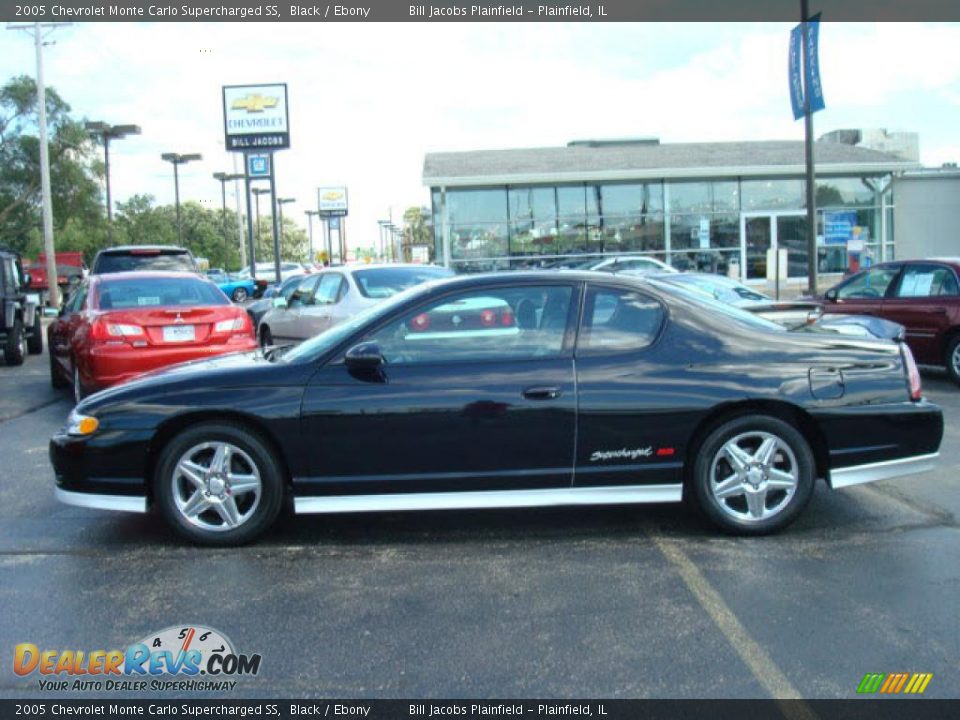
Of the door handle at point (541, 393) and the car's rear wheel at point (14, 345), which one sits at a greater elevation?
the door handle at point (541, 393)

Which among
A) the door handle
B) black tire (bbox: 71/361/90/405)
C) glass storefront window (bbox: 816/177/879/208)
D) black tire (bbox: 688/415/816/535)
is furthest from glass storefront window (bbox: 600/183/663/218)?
the door handle

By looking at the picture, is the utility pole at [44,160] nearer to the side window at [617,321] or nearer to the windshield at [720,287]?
the windshield at [720,287]

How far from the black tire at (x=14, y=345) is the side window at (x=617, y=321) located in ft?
40.5

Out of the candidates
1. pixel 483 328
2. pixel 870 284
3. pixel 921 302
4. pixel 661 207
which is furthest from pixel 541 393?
pixel 661 207

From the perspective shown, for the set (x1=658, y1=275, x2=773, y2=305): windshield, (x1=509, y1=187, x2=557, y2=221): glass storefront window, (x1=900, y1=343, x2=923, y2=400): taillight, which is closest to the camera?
(x1=900, y1=343, x2=923, y2=400): taillight

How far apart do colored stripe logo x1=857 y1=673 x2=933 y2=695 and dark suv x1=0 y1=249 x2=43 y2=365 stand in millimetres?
13841

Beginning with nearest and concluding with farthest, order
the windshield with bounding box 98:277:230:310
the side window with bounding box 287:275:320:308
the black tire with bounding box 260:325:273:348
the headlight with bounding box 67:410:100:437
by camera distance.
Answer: the headlight with bounding box 67:410:100:437 < the windshield with bounding box 98:277:230:310 < the side window with bounding box 287:275:320:308 < the black tire with bounding box 260:325:273:348

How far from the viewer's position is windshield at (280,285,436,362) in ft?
16.5

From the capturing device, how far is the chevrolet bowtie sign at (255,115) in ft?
81.7

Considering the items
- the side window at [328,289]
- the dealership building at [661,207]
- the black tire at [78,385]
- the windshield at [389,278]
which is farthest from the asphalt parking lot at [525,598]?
the dealership building at [661,207]

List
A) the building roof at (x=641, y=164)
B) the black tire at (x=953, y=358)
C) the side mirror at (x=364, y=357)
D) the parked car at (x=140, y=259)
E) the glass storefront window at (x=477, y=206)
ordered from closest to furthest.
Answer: the side mirror at (x=364, y=357), the black tire at (x=953, y=358), the parked car at (x=140, y=259), the building roof at (x=641, y=164), the glass storefront window at (x=477, y=206)

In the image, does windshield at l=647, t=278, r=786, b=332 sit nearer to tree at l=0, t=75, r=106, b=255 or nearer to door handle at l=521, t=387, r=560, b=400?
door handle at l=521, t=387, r=560, b=400

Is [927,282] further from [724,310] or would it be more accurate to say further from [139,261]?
[139,261]

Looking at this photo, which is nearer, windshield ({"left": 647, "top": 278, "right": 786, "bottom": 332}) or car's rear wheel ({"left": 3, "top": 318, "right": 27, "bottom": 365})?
windshield ({"left": 647, "top": 278, "right": 786, "bottom": 332})
